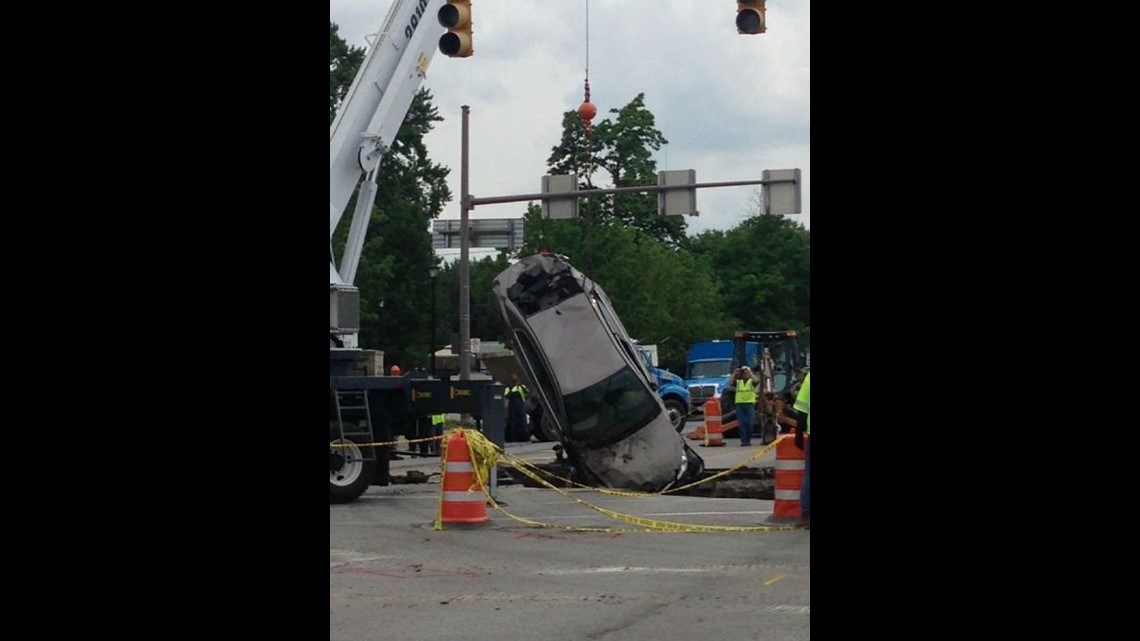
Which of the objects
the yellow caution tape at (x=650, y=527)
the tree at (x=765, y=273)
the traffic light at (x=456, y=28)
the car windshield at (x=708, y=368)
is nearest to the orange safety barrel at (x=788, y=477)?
the yellow caution tape at (x=650, y=527)

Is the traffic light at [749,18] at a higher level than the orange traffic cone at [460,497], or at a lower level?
higher

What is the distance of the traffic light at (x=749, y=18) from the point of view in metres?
12.3

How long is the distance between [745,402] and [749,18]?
1700 cm

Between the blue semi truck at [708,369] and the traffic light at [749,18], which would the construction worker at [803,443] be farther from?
the blue semi truck at [708,369]

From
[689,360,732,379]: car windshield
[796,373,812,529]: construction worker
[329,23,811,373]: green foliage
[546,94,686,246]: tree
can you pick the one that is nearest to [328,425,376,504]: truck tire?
[796,373,812,529]: construction worker

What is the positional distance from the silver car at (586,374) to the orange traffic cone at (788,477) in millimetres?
3410

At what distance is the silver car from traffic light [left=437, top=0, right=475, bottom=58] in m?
3.27

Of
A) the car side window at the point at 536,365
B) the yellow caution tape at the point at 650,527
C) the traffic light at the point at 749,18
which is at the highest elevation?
the traffic light at the point at 749,18
